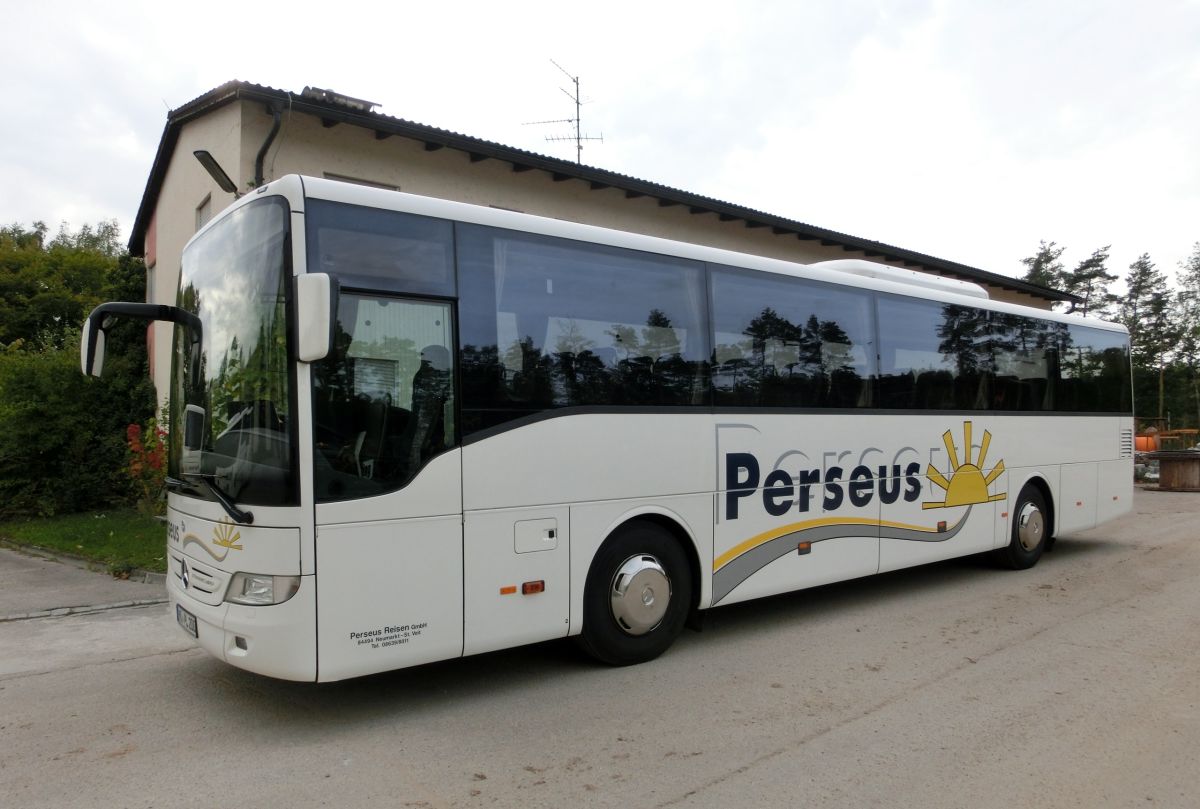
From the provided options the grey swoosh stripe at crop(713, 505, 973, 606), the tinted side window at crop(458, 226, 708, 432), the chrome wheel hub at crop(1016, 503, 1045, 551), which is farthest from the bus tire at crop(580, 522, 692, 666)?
the chrome wheel hub at crop(1016, 503, 1045, 551)

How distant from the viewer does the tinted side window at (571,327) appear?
5.08 meters

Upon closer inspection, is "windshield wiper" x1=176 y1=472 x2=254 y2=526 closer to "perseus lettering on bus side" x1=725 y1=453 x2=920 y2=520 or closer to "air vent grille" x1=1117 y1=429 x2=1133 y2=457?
"perseus lettering on bus side" x1=725 y1=453 x2=920 y2=520

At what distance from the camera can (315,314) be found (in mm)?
4184

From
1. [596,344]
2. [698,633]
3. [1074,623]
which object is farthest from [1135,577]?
[596,344]

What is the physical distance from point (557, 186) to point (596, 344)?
899cm

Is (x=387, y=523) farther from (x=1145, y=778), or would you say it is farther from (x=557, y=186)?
(x=557, y=186)

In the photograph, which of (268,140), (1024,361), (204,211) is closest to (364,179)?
(268,140)

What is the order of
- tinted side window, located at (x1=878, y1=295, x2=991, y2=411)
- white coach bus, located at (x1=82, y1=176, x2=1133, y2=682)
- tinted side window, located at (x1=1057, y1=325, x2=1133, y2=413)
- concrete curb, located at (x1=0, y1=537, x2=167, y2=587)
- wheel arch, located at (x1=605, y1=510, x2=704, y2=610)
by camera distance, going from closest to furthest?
white coach bus, located at (x1=82, y1=176, x2=1133, y2=682) → wheel arch, located at (x1=605, y1=510, x2=704, y2=610) → tinted side window, located at (x1=878, y1=295, x2=991, y2=411) → concrete curb, located at (x1=0, y1=537, x2=167, y2=587) → tinted side window, located at (x1=1057, y1=325, x2=1133, y2=413)

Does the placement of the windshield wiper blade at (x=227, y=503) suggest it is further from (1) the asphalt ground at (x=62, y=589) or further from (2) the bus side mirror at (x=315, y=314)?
(1) the asphalt ground at (x=62, y=589)

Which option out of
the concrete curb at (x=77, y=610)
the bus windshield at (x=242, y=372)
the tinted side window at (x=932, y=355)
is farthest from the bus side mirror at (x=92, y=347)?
the tinted side window at (x=932, y=355)

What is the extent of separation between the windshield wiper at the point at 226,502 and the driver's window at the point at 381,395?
44cm

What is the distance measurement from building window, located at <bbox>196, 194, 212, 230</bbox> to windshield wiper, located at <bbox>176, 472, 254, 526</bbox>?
9328 mm

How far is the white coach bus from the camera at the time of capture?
174 inches

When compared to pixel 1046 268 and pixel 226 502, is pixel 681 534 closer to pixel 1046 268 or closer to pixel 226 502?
pixel 226 502
